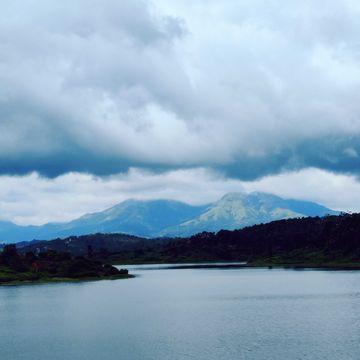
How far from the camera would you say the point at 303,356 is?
88.0 meters

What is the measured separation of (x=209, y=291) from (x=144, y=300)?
32842mm

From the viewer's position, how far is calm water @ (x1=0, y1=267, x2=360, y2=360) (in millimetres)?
95062

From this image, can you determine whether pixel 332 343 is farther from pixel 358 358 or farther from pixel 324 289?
pixel 324 289

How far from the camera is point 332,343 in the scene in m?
96.3

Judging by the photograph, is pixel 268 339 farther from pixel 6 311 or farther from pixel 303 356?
pixel 6 311

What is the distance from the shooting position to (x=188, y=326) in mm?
121125

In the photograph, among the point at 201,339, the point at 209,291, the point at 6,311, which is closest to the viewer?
the point at 201,339

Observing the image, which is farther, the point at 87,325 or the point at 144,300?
the point at 144,300

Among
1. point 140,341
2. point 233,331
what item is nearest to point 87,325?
point 140,341

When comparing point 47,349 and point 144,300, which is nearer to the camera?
point 47,349

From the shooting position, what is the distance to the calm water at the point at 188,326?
95.1 metres

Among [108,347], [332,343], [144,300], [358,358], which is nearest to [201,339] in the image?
[108,347]

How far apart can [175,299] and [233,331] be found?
6661cm

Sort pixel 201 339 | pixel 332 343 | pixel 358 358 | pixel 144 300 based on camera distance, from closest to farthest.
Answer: pixel 358 358 < pixel 332 343 < pixel 201 339 < pixel 144 300
